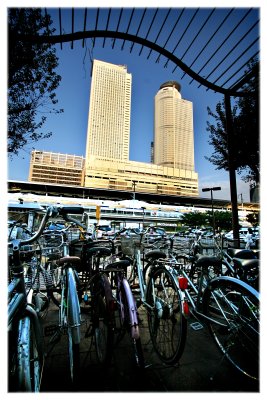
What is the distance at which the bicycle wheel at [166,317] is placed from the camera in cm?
188

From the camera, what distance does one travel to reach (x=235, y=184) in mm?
3791

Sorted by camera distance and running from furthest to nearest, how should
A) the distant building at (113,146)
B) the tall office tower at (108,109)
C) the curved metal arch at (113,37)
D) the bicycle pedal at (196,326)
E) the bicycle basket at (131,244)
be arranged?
1. the tall office tower at (108,109)
2. the distant building at (113,146)
3. the bicycle basket at (131,244)
4. the bicycle pedal at (196,326)
5. the curved metal arch at (113,37)

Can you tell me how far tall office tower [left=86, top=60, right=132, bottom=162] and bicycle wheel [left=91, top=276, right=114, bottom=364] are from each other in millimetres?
101909

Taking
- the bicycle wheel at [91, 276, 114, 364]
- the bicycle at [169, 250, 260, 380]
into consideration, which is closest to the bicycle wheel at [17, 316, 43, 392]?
the bicycle wheel at [91, 276, 114, 364]

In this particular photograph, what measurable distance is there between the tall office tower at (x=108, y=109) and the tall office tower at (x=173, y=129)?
19724 millimetres

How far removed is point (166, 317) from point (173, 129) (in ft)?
398

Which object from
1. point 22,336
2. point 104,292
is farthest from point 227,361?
point 22,336

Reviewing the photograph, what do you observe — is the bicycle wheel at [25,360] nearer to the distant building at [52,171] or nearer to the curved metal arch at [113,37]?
the curved metal arch at [113,37]

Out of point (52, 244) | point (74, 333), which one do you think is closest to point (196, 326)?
point (74, 333)

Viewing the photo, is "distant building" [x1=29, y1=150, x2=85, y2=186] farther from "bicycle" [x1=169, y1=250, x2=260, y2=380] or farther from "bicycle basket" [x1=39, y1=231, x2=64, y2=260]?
"bicycle" [x1=169, y1=250, x2=260, y2=380]

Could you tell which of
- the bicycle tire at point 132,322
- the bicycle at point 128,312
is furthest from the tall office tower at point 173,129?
the bicycle tire at point 132,322

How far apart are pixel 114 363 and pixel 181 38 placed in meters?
3.54

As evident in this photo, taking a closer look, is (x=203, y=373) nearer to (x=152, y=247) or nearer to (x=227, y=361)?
(x=227, y=361)
